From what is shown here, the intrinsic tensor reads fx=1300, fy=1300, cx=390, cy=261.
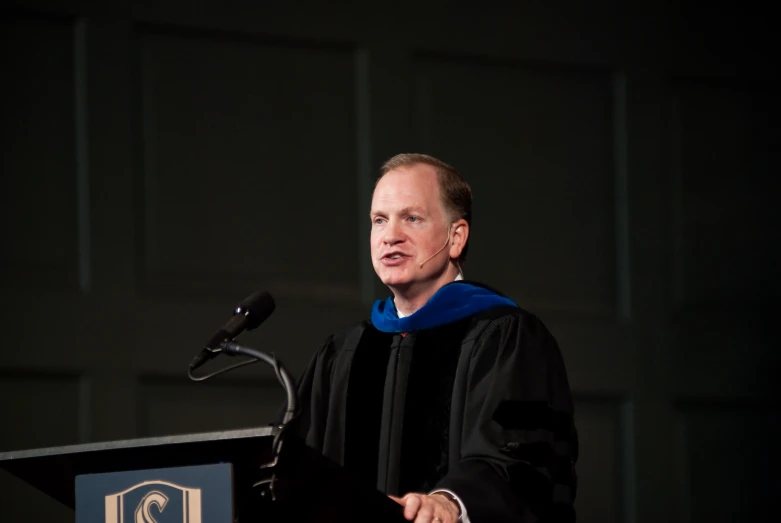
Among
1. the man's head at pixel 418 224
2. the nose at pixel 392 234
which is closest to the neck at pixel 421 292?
the man's head at pixel 418 224

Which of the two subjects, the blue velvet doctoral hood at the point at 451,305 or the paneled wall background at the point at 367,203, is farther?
the paneled wall background at the point at 367,203

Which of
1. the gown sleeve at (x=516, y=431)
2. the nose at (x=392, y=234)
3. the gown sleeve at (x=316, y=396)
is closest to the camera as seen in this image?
the gown sleeve at (x=516, y=431)

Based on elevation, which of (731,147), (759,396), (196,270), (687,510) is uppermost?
(731,147)

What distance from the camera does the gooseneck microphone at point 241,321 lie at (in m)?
2.42

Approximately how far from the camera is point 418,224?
11.1ft

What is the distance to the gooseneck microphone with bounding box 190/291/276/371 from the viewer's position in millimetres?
2418

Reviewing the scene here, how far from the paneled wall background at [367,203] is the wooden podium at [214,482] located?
1.96 m

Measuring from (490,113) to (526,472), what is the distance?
255 cm

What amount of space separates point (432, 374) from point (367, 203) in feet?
5.44

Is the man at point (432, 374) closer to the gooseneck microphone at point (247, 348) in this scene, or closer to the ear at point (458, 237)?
the ear at point (458, 237)

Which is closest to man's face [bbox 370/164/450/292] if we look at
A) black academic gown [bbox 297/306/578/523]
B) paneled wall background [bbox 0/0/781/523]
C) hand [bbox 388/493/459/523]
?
black academic gown [bbox 297/306/578/523]

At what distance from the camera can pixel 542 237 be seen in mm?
5309

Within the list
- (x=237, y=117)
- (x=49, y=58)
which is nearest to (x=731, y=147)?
(x=237, y=117)

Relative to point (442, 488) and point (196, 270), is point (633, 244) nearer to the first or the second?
point (196, 270)
